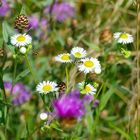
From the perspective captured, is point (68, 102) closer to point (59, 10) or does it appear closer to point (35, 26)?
point (35, 26)

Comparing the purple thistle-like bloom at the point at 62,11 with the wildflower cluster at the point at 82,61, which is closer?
the wildflower cluster at the point at 82,61

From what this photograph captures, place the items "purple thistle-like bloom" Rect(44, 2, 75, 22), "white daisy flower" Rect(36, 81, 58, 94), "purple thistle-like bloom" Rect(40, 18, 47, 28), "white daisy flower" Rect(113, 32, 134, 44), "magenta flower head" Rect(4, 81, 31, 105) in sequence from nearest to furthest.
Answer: "white daisy flower" Rect(36, 81, 58, 94)
"white daisy flower" Rect(113, 32, 134, 44)
"magenta flower head" Rect(4, 81, 31, 105)
"purple thistle-like bloom" Rect(40, 18, 47, 28)
"purple thistle-like bloom" Rect(44, 2, 75, 22)

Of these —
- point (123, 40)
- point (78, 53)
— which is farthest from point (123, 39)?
point (78, 53)

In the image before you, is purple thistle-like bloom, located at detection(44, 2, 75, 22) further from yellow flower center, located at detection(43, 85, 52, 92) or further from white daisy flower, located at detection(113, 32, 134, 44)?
yellow flower center, located at detection(43, 85, 52, 92)

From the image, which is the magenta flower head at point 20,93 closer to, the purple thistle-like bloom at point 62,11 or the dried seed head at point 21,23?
the purple thistle-like bloom at point 62,11

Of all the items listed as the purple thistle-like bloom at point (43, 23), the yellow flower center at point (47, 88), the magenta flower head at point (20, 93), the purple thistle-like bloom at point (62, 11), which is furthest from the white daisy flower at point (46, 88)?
the purple thistle-like bloom at point (62, 11)

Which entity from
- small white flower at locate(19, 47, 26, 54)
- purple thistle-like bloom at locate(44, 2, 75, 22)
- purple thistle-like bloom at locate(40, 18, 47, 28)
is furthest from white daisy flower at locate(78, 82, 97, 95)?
purple thistle-like bloom at locate(44, 2, 75, 22)

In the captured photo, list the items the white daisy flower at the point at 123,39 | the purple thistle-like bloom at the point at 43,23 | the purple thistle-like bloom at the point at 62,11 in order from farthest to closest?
the purple thistle-like bloom at the point at 62,11
the purple thistle-like bloom at the point at 43,23
the white daisy flower at the point at 123,39

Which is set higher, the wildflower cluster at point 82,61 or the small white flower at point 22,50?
the small white flower at point 22,50

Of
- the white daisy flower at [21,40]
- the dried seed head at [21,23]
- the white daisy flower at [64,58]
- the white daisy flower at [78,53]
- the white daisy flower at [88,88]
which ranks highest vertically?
the dried seed head at [21,23]

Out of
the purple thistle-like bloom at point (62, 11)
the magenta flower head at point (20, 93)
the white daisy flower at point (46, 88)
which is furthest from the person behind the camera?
the purple thistle-like bloom at point (62, 11)
